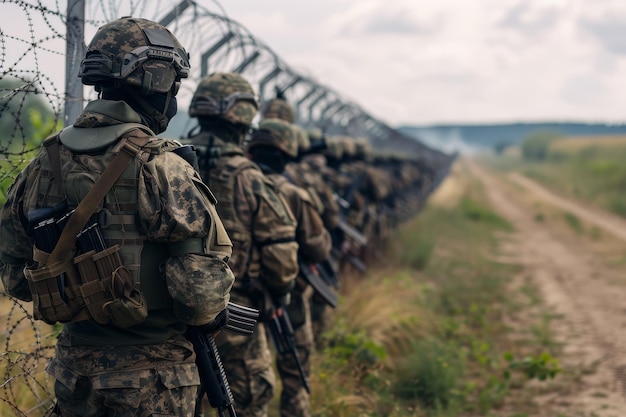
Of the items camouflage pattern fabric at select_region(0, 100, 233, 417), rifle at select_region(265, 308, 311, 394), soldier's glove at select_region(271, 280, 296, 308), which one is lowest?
rifle at select_region(265, 308, 311, 394)

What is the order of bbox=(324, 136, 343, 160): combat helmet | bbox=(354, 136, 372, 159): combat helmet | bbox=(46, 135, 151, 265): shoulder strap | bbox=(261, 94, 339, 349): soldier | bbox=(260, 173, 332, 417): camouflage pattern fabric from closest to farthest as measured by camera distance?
bbox=(46, 135, 151, 265): shoulder strap
bbox=(260, 173, 332, 417): camouflage pattern fabric
bbox=(261, 94, 339, 349): soldier
bbox=(324, 136, 343, 160): combat helmet
bbox=(354, 136, 372, 159): combat helmet

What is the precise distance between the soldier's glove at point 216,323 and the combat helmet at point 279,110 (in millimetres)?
3368

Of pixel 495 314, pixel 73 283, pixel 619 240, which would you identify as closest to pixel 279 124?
pixel 73 283

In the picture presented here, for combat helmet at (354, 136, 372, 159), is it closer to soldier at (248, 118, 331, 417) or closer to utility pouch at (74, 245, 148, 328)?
soldier at (248, 118, 331, 417)

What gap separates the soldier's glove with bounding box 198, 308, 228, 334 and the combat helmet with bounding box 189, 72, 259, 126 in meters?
1.36

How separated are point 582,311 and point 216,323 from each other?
6852 mm

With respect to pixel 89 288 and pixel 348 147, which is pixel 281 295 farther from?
pixel 348 147

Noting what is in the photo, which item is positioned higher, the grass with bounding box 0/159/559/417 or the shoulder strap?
the shoulder strap

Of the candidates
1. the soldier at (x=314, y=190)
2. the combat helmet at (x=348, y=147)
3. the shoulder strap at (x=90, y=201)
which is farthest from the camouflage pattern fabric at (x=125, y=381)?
the combat helmet at (x=348, y=147)

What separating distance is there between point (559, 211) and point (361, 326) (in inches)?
726

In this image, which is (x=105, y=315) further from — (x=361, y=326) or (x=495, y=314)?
(x=495, y=314)

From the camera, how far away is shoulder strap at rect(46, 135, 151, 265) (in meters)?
2.15

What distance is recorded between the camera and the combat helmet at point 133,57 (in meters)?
2.32

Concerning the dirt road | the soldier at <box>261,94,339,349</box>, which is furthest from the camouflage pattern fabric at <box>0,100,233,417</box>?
the dirt road
